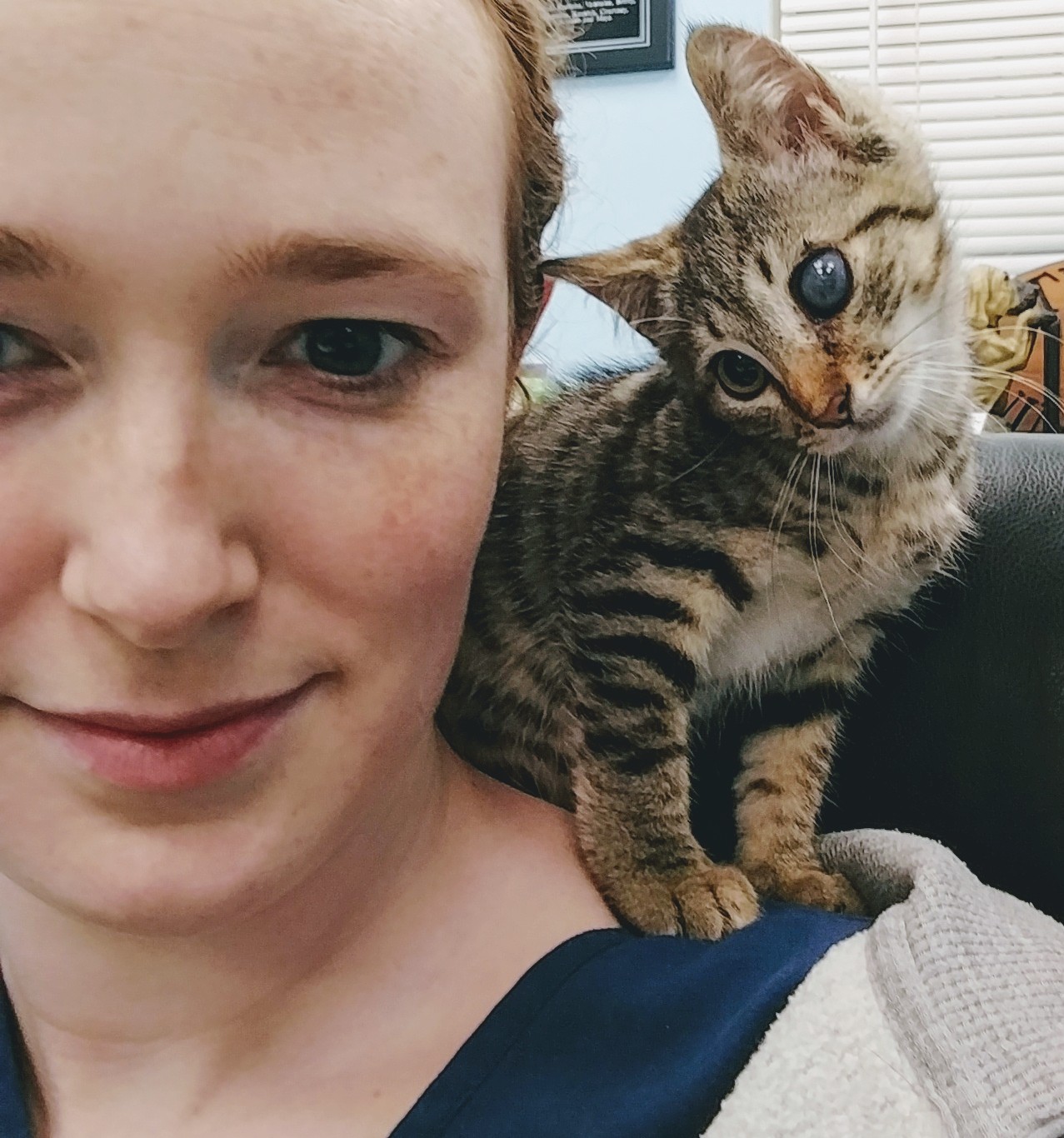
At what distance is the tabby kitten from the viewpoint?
879 mm

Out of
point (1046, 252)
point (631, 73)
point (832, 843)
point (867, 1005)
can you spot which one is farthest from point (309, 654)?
point (1046, 252)

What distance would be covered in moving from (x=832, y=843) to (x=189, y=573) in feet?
1.81

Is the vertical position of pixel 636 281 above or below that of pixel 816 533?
above

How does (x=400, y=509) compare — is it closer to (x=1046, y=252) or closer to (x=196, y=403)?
(x=196, y=403)

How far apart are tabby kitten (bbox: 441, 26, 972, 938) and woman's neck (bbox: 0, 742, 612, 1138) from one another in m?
0.15

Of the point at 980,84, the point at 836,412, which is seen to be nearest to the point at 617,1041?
the point at 836,412

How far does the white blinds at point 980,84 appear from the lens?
2.29 metres

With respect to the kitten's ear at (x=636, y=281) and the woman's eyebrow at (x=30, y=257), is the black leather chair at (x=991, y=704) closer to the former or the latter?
the kitten's ear at (x=636, y=281)

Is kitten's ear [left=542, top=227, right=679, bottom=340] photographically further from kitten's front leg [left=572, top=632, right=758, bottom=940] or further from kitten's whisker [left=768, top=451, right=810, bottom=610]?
kitten's front leg [left=572, top=632, right=758, bottom=940]

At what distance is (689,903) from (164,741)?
1.38 ft

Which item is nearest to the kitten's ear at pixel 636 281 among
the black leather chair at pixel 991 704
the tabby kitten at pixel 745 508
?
the tabby kitten at pixel 745 508

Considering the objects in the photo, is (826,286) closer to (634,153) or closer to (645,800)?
(645,800)

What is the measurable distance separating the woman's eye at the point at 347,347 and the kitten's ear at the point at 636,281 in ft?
1.59

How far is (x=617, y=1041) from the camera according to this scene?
634 millimetres
